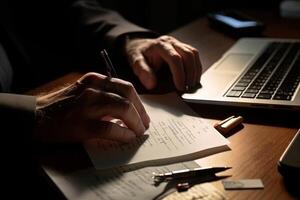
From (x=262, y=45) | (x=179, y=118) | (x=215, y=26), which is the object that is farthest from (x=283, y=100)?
(x=215, y=26)

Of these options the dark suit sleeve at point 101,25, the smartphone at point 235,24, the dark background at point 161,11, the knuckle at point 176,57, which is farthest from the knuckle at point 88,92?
the dark background at point 161,11

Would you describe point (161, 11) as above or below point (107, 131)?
below

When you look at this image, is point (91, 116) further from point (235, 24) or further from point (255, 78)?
point (235, 24)

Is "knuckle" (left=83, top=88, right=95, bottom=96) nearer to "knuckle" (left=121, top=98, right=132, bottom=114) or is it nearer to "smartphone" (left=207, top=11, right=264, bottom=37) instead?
"knuckle" (left=121, top=98, right=132, bottom=114)

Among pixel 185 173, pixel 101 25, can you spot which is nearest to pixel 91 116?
pixel 185 173

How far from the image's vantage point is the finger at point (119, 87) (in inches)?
29.2

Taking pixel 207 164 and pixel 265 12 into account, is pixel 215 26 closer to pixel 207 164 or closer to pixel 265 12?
pixel 265 12

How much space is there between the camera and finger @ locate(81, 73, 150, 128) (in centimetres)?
74

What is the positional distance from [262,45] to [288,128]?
1.40 ft

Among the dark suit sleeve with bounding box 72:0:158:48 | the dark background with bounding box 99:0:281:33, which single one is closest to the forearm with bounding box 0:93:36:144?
the dark suit sleeve with bounding box 72:0:158:48

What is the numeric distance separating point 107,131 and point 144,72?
0.92ft

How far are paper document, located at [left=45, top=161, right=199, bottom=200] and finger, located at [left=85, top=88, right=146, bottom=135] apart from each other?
3.8 inches

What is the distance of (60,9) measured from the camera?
4.57 ft

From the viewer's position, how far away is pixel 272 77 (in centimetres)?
90
